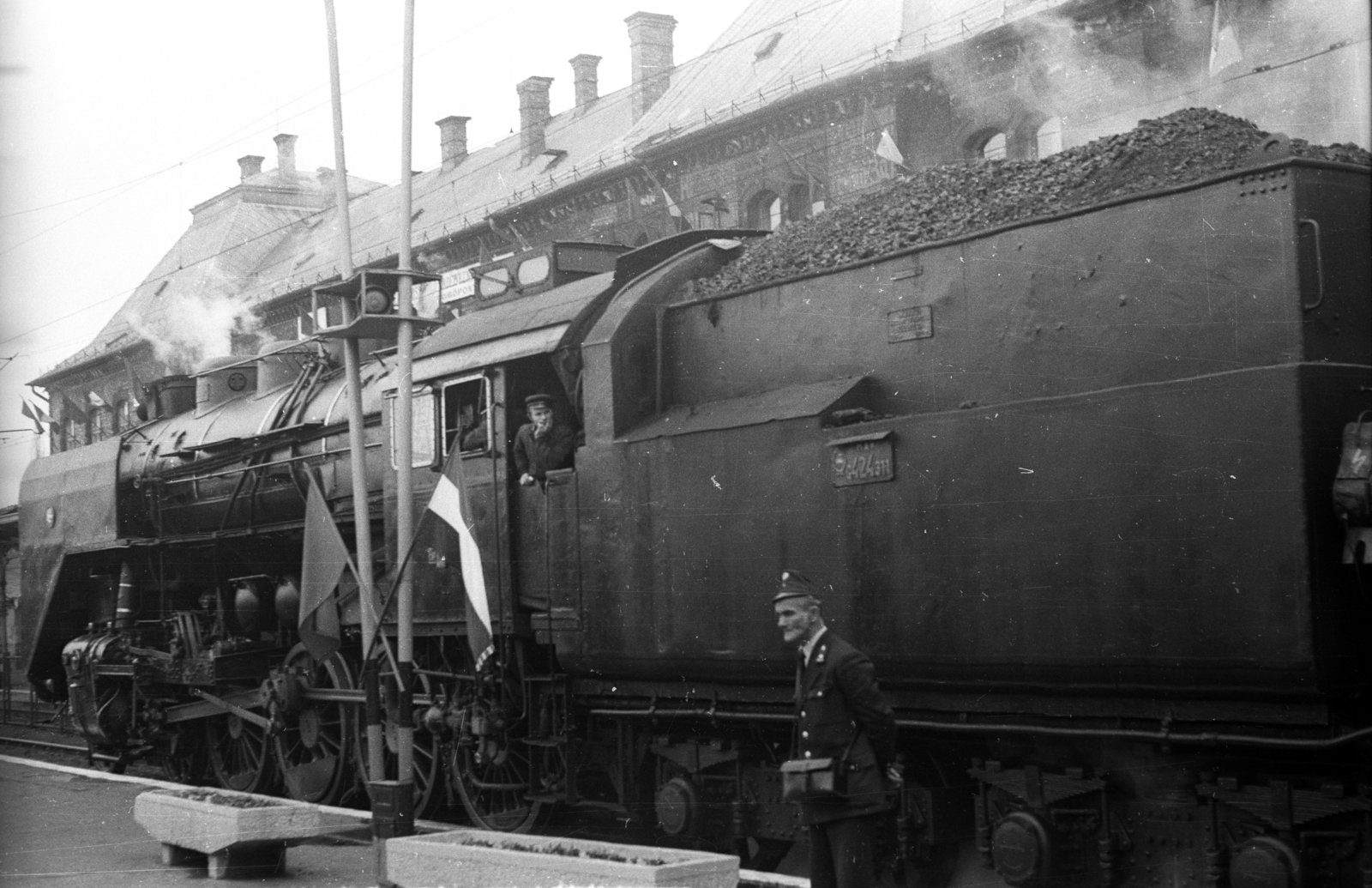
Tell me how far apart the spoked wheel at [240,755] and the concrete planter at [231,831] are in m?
3.55

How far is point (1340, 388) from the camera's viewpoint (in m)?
5.48

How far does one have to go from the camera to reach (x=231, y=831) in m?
8.32

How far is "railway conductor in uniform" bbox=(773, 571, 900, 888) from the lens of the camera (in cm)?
560

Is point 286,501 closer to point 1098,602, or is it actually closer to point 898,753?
point 898,753

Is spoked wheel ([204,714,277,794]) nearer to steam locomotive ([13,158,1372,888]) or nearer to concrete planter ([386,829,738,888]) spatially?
steam locomotive ([13,158,1372,888])

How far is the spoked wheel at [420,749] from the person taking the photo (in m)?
10.2

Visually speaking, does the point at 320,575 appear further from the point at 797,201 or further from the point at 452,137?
the point at 452,137

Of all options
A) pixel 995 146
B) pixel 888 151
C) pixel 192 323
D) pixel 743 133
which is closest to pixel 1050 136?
pixel 995 146

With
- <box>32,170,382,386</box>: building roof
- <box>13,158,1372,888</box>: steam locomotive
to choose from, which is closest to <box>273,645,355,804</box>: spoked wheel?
<box>13,158,1372,888</box>: steam locomotive

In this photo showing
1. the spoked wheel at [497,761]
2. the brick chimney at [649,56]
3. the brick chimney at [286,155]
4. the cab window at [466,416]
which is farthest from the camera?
the brick chimney at [286,155]

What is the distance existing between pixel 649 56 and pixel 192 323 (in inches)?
470

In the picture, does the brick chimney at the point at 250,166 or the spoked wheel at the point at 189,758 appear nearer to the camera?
the spoked wheel at the point at 189,758

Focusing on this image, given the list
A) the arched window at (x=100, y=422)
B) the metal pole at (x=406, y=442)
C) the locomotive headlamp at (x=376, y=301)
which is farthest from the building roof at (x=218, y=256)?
the locomotive headlamp at (x=376, y=301)

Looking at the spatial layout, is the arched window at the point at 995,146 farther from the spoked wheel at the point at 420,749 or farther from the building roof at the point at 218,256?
the building roof at the point at 218,256
